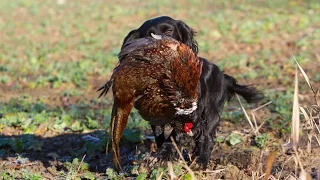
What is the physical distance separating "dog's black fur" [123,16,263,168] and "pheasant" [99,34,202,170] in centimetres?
83

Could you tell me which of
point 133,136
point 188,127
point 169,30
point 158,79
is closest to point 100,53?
point 133,136

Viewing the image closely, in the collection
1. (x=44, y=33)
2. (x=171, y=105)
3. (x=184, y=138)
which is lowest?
(x=44, y=33)

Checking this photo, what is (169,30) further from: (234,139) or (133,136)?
(234,139)

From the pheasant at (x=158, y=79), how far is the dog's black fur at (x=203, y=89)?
834 mm

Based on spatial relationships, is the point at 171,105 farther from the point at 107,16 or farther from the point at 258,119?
the point at 107,16

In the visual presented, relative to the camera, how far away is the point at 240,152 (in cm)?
609

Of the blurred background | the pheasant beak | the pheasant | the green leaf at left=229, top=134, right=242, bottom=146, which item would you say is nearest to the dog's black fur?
the pheasant beak

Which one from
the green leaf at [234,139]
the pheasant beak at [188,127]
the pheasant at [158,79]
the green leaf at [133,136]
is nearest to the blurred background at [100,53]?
the green leaf at [133,136]

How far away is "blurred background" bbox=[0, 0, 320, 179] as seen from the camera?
752 cm

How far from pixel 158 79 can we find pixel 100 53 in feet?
31.2

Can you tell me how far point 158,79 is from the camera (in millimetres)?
4414

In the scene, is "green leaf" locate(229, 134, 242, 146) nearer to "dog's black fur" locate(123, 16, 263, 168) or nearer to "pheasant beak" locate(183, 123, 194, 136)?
"dog's black fur" locate(123, 16, 263, 168)

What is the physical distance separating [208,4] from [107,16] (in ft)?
16.3

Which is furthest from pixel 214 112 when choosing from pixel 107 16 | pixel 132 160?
pixel 107 16
